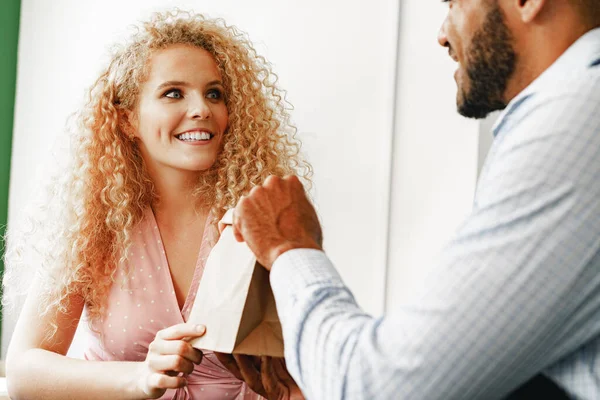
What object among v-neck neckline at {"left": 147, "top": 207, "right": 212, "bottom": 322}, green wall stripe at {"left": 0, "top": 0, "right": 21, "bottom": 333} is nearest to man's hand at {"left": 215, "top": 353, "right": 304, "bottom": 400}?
v-neck neckline at {"left": 147, "top": 207, "right": 212, "bottom": 322}

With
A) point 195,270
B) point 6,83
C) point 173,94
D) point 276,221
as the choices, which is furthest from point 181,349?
point 6,83

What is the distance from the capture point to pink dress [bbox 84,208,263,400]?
1.74 metres

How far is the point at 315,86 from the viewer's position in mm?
2336

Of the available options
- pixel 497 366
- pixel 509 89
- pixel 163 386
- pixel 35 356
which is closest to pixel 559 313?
pixel 497 366

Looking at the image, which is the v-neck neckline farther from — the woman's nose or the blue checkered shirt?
the blue checkered shirt

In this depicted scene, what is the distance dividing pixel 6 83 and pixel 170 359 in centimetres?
156

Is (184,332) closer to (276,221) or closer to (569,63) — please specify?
(276,221)

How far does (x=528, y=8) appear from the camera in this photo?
3.21 ft

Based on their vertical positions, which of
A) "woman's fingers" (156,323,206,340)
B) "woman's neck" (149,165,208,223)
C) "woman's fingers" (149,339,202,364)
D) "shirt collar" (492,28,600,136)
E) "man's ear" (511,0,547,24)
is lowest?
"woman's fingers" (149,339,202,364)

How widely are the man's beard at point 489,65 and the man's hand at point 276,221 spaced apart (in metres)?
0.30

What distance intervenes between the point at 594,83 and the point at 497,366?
35cm

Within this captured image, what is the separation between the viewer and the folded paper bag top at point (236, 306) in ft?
3.88

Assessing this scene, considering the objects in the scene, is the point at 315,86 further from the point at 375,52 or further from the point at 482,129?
the point at 482,129

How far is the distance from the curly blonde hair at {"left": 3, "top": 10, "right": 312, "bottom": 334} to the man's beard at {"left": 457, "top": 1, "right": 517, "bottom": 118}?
0.92 meters
